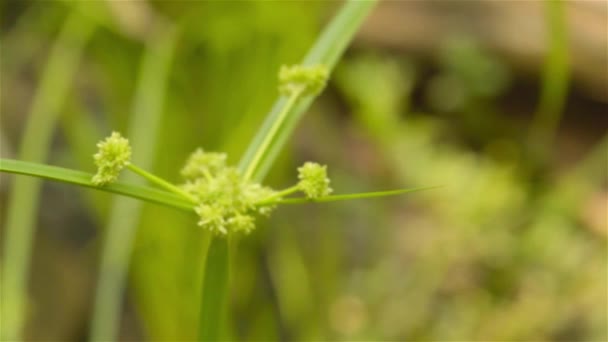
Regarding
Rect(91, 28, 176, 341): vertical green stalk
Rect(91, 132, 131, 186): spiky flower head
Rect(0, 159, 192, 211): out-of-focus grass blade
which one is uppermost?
Rect(91, 28, 176, 341): vertical green stalk

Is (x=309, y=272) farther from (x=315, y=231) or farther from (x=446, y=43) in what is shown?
(x=446, y=43)

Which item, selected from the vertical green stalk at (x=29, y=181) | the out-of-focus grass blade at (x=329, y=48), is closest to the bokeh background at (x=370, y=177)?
the vertical green stalk at (x=29, y=181)

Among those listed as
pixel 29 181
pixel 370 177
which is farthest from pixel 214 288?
pixel 370 177

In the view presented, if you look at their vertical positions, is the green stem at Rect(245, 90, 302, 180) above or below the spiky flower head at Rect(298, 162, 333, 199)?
above

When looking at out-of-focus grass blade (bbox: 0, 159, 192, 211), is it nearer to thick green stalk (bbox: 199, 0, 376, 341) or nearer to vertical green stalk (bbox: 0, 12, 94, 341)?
thick green stalk (bbox: 199, 0, 376, 341)

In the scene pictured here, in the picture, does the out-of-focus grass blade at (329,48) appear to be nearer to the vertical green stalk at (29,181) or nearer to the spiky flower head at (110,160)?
the spiky flower head at (110,160)

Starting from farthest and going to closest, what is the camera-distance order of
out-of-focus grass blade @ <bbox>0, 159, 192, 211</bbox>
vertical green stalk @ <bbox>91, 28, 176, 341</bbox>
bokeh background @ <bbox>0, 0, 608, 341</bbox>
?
bokeh background @ <bbox>0, 0, 608, 341</bbox> < vertical green stalk @ <bbox>91, 28, 176, 341</bbox> < out-of-focus grass blade @ <bbox>0, 159, 192, 211</bbox>

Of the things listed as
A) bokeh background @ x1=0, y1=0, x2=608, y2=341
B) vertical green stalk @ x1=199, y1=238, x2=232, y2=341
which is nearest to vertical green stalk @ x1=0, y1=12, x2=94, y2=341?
bokeh background @ x1=0, y1=0, x2=608, y2=341
